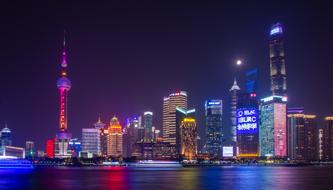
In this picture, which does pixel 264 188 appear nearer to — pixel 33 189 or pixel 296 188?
pixel 296 188

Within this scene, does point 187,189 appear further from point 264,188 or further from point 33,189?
point 33,189

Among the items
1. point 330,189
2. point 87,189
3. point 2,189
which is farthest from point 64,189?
point 330,189

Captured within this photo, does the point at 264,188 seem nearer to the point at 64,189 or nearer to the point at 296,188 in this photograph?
the point at 296,188

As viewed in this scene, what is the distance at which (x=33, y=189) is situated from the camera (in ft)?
279

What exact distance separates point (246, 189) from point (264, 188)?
392 centimetres

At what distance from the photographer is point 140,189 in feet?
275

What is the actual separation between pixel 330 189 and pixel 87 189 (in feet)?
123

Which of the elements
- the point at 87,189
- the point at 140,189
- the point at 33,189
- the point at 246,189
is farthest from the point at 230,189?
the point at 33,189

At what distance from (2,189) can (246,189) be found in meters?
37.8

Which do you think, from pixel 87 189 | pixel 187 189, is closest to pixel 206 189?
pixel 187 189

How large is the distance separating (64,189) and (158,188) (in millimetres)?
14745

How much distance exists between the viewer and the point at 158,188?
85.1 metres

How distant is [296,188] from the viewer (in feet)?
283

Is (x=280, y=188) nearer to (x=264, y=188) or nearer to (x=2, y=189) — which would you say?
(x=264, y=188)
